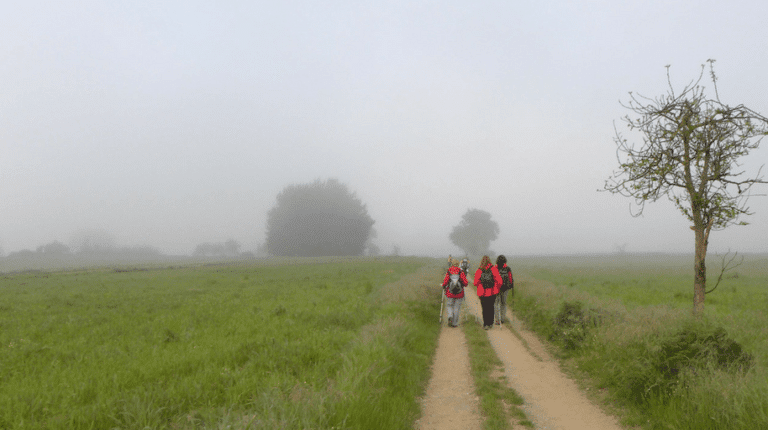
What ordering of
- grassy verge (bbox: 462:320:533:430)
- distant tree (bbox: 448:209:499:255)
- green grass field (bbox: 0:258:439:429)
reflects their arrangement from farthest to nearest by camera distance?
distant tree (bbox: 448:209:499:255), grassy verge (bbox: 462:320:533:430), green grass field (bbox: 0:258:439:429)

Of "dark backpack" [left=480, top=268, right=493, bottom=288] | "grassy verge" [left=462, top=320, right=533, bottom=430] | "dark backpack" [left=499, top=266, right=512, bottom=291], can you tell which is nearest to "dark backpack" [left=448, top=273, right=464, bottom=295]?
"dark backpack" [left=480, top=268, right=493, bottom=288]

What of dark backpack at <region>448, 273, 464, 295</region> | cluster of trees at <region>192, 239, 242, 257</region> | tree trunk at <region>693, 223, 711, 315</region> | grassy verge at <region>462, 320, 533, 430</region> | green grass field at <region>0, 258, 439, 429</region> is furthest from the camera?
cluster of trees at <region>192, 239, 242, 257</region>

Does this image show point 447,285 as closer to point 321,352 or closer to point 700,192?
point 321,352

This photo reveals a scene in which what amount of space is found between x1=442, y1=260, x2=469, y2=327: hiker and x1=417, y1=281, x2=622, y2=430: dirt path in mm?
2131

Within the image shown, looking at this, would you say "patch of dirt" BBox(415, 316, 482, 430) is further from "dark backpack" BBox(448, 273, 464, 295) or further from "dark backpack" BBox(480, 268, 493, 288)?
"dark backpack" BBox(480, 268, 493, 288)

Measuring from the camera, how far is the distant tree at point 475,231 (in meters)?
108

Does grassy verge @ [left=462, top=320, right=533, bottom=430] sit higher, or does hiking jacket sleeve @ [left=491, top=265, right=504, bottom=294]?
hiking jacket sleeve @ [left=491, top=265, right=504, bottom=294]

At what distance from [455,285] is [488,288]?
112 centimetres

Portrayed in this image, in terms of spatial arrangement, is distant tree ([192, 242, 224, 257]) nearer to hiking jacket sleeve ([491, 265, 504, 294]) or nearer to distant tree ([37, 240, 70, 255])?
distant tree ([37, 240, 70, 255])

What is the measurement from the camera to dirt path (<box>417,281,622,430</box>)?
209 inches

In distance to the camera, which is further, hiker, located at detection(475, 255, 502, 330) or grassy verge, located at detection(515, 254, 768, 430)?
hiker, located at detection(475, 255, 502, 330)

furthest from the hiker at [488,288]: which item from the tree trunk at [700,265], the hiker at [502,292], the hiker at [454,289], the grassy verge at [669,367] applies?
the tree trunk at [700,265]

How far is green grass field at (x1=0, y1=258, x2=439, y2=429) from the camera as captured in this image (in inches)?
194

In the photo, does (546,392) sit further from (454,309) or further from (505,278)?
(505,278)
